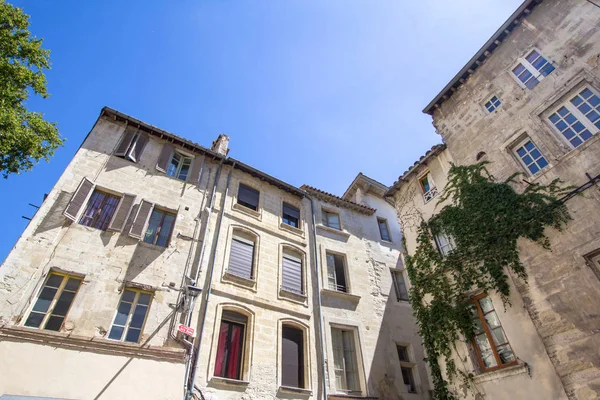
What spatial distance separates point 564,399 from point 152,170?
14.3 metres

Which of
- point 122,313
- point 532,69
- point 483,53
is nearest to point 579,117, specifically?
point 532,69

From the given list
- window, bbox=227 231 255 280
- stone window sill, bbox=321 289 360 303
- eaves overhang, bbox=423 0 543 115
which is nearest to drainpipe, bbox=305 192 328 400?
stone window sill, bbox=321 289 360 303

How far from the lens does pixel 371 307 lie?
14039 millimetres

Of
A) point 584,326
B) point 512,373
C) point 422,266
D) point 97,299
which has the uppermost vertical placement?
point 422,266

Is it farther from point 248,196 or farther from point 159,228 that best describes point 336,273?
point 159,228

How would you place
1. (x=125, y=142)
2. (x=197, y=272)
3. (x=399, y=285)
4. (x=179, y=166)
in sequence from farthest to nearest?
(x=399, y=285), (x=179, y=166), (x=125, y=142), (x=197, y=272)

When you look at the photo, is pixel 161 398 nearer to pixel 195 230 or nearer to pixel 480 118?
pixel 195 230

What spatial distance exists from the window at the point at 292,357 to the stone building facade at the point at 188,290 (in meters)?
0.04

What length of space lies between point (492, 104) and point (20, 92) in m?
17.2

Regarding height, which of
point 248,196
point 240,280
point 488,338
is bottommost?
point 488,338

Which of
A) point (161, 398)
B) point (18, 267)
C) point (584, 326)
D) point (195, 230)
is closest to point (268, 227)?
point (195, 230)

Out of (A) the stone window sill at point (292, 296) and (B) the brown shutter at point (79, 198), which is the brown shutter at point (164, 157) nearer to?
(B) the brown shutter at point (79, 198)

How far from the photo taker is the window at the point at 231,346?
9898 millimetres

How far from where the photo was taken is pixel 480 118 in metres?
11.8
